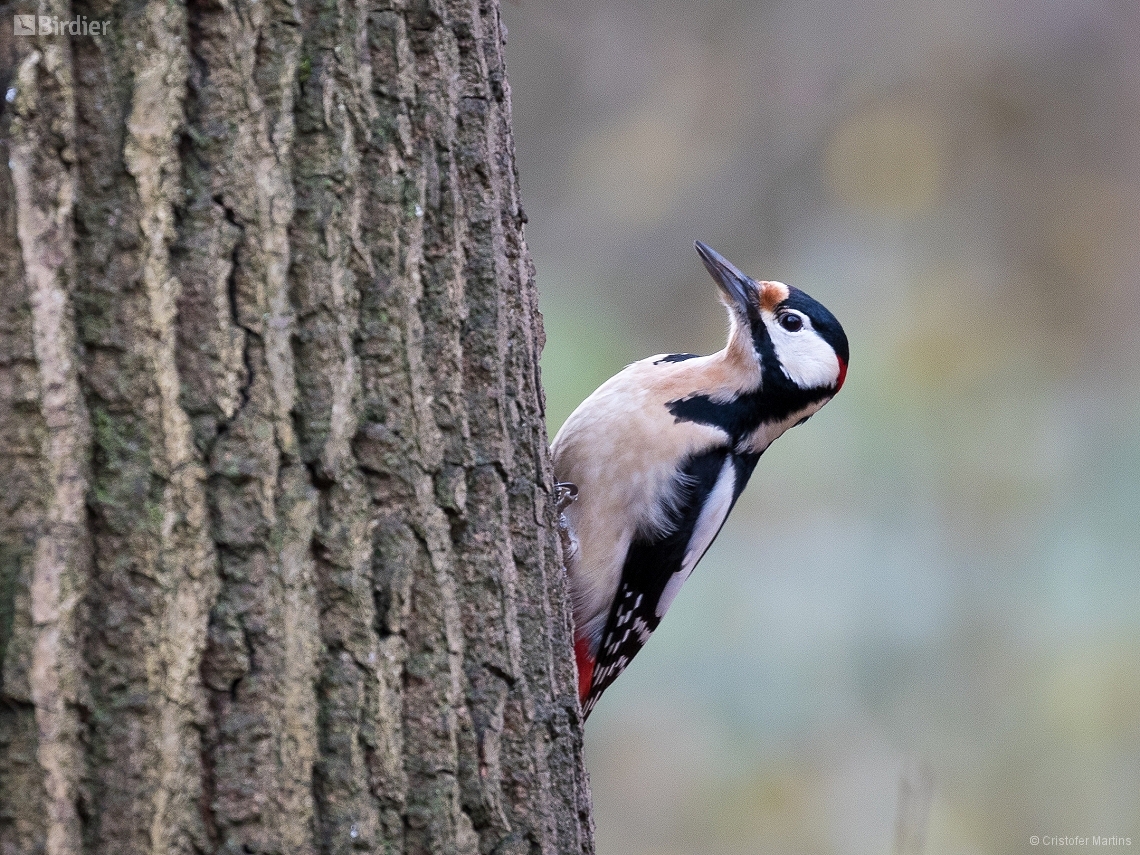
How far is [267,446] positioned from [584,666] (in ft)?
5.31

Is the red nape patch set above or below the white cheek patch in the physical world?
below

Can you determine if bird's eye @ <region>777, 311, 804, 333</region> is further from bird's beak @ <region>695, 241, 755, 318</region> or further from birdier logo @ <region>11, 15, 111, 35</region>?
birdier logo @ <region>11, 15, 111, 35</region>

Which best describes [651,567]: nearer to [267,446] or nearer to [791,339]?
[791,339]

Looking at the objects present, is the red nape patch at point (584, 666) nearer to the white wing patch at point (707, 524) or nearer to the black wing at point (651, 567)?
the black wing at point (651, 567)

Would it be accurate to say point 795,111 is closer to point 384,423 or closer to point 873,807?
point 873,807

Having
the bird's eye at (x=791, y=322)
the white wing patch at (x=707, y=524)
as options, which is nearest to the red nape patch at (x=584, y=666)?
the white wing patch at (x=707, y=524)

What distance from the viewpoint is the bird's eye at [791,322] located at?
2.69 meters

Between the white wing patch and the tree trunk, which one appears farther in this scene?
the white wing patch

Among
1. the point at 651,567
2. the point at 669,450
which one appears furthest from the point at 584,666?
the point at 669,450

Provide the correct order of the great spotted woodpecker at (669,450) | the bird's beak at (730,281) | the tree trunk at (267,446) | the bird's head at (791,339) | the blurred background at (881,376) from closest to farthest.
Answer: the tree trunk at (267,446), the great spotted woodpecker at (669,450), the bird's head at (791,339), the bird's beak at (730,281), the blurred background at (881,376)

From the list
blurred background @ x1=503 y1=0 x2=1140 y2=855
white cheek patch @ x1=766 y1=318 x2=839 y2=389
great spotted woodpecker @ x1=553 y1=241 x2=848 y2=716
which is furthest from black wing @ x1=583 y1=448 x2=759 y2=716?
blurred background @ x1=503 y1=0 x2=1140 y2=855

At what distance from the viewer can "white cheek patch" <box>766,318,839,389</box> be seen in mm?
2664

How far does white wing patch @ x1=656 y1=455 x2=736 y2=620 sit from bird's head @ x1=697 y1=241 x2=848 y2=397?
0.87 feet

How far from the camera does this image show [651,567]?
8.49ft
